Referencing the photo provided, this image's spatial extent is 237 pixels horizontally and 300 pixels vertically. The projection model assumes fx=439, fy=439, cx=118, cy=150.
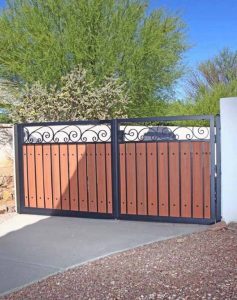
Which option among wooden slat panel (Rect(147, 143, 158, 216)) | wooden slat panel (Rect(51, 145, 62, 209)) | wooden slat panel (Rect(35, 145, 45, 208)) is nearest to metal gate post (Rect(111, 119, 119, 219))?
wooden slat panel (Rect(147, 143, 158, 216))

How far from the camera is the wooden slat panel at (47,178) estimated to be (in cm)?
817

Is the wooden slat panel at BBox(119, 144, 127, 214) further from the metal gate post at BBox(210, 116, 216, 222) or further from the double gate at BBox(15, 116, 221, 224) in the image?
the metal gate post at BBox(210, 116, 216, 222)

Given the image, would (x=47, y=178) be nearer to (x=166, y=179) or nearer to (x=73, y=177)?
(x=73, y=177)

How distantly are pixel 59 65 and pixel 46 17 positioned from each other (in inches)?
71.8

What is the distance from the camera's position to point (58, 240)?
6344mm

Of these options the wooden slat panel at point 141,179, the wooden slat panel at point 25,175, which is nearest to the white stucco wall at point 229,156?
the wooden slat panel at point 141,179

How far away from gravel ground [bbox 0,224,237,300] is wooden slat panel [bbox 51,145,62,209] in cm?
288

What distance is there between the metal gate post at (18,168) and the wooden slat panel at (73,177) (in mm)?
1089

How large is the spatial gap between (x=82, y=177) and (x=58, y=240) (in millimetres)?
1745

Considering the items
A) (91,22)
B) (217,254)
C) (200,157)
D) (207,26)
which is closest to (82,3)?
(91,22)

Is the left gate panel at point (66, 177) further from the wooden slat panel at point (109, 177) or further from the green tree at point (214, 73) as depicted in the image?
the green tree at point (214, 73)

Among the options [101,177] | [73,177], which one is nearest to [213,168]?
[101,177]

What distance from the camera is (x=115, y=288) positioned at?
4270 millimetres

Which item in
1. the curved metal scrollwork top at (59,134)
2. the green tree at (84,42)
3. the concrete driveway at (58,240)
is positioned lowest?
the concrete driveway at (58,240)
